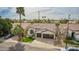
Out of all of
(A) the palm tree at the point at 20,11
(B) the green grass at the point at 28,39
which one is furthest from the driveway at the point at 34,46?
(A) the palm tree at the point at 20,11

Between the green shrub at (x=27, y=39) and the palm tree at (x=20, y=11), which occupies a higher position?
the palm tree at (x=20, y=11)

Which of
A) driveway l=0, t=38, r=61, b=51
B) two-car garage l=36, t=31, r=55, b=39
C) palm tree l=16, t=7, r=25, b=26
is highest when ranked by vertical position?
palm tree l=16, t=7, r=25, b=26

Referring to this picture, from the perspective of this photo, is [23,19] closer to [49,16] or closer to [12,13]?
[12,13]

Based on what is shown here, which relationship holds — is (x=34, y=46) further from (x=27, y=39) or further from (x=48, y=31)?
(x=48, y=31)

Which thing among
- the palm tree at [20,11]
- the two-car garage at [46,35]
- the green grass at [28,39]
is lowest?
the green grass at [28,39]

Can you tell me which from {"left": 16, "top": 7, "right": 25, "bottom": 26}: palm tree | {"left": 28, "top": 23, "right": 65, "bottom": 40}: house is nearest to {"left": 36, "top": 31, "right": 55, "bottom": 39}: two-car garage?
{"left": 28, "top": 23, "right": 65, "bottom": 40}: house

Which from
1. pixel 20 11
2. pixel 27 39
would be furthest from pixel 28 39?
pixel 20 11

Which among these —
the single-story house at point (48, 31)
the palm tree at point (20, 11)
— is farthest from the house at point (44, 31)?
the palm tree at point (20, 11)

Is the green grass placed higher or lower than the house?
lower

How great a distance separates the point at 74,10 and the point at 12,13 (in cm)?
60

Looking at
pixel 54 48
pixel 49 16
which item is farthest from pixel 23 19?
pixel 54 48

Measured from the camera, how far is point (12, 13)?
2178mm

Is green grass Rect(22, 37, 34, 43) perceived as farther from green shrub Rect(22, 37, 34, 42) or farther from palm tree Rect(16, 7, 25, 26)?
palm tree Rect(16, 7, 25, 26)

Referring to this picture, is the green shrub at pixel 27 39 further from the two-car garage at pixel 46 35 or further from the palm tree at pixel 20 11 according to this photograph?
the palm tree at pixel 20 11
